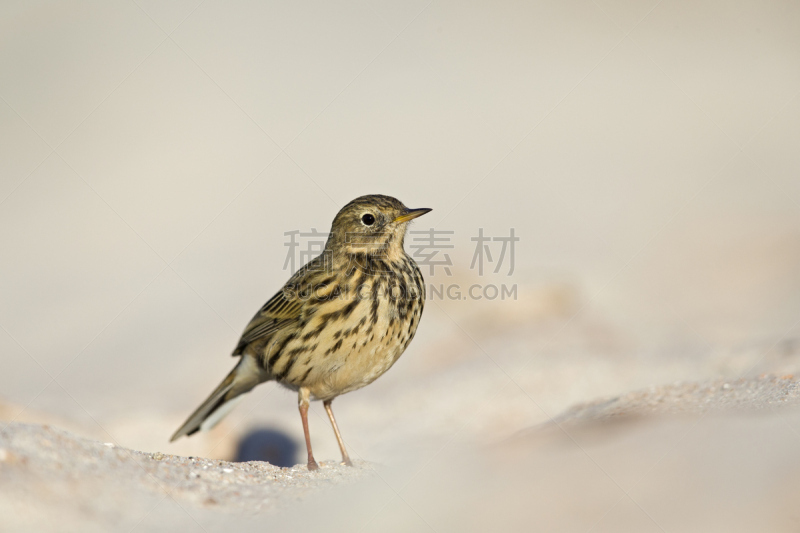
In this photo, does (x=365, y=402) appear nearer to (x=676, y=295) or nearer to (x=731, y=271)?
(x=676, y=295)

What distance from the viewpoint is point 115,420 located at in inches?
348

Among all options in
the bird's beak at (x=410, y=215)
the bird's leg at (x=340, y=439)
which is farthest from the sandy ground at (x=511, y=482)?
the bird's beak at (x=410, y=215)

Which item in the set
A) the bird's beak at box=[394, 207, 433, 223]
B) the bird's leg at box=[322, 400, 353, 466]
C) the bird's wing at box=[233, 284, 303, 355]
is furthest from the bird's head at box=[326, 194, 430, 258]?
the bird's leg at box=[322, 400, 353, 466]

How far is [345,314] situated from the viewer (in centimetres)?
588

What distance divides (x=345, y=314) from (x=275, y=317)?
101 centimetres

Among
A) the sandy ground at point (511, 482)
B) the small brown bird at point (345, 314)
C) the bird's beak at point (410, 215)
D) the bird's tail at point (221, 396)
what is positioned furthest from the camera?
the bird's tail at point (221, 396)

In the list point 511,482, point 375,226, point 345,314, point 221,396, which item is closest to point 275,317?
point 345,314

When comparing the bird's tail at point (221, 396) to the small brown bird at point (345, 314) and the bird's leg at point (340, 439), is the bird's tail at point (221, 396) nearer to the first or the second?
the small brown bird at point (345, 314)

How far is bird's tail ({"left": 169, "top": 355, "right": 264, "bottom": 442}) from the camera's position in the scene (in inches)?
276

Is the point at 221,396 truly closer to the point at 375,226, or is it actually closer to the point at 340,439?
the point at 340,439

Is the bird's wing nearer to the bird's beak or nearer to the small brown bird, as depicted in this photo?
the small brown bird

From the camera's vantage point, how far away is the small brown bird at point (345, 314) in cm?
587

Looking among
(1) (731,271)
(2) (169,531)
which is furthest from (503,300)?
(2) (169,531)

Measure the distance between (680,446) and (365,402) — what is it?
5743 millimetres
